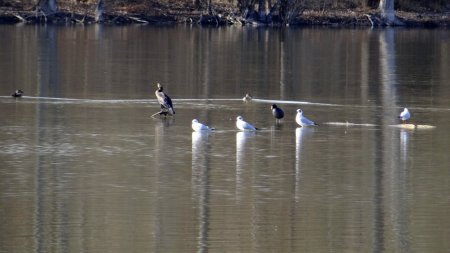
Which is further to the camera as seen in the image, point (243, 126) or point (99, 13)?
point (99, 13)

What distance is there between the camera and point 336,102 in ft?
78.9

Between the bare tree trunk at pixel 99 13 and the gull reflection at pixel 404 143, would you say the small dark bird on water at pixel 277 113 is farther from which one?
the bare tree trunk at pixel 99 13

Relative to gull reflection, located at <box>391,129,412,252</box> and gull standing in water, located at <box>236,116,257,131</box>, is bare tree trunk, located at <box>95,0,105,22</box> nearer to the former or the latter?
gull standing in water, located at <box>236,116,257,131</box>

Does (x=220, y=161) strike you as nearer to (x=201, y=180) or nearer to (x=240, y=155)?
(x=240, y=155)

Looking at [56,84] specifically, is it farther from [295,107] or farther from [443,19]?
[443,19]

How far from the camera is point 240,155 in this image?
16.7 metres

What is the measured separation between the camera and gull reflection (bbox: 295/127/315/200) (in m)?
14.7

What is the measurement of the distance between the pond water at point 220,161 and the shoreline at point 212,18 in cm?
2719

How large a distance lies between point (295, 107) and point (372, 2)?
155 ft

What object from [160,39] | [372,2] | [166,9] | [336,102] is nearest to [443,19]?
[372,2]

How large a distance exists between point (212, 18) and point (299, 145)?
149 ft

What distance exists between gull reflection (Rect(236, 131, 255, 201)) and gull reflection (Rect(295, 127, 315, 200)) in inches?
26.2

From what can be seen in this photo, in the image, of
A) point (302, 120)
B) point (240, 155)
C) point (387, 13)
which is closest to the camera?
point (240, 155)

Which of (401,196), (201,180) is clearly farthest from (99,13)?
(401,196)
